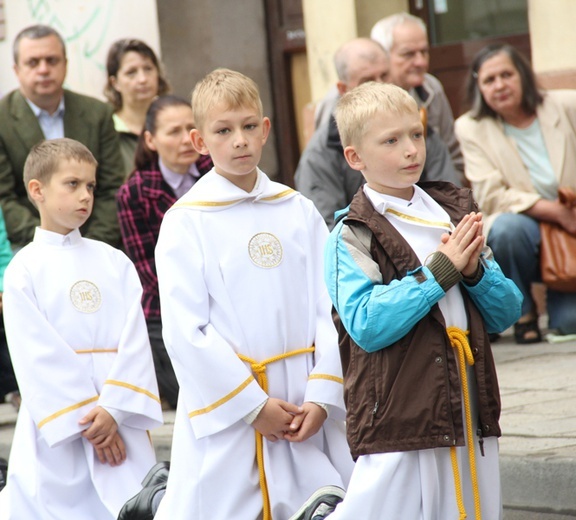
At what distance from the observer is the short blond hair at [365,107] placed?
12.5 feet

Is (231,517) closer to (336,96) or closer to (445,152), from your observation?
(445,152)

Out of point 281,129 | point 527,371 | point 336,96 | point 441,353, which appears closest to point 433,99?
point 336,96

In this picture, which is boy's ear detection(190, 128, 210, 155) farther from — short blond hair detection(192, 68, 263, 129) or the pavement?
the pavement

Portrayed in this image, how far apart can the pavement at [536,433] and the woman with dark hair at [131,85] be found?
1.89 m

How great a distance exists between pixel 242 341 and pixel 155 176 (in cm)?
259

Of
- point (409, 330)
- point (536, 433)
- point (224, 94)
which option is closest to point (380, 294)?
point (409, 330)

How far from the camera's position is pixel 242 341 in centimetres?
427

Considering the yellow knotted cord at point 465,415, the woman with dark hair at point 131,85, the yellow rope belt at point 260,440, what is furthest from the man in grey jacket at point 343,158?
the yellow knotted cord at point 465,415

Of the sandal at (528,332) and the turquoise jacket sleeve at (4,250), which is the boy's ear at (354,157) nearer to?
the turquoise jacket sleeve at (4,250)

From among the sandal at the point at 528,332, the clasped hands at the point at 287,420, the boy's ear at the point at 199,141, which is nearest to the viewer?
the clasped hands at the point at 287,420

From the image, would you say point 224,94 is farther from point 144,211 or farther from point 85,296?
point 144,211

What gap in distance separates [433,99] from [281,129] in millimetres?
3355

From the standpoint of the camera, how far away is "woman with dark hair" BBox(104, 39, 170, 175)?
310 inches

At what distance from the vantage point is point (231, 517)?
4.22 m
